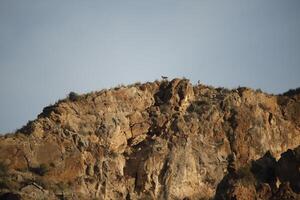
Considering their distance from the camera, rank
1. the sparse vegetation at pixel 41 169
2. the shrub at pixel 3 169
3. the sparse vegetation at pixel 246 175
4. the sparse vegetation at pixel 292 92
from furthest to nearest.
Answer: the sparse vegetation at pixel 292 92
the sparse vegetation at pixel 246 175
the sparse vegetation at pixel 41 169
the shrub at pixel 3 169

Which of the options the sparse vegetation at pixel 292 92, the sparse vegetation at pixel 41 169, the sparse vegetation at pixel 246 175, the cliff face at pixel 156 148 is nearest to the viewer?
the sparse vegetation at pixel 41 169

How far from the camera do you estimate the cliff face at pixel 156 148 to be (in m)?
45.1

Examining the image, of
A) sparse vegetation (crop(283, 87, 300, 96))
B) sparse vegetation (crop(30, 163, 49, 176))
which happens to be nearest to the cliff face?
sparse vegetation (crop(30, 163, 49, 176))

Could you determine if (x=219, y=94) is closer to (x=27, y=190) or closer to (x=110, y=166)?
(x=110, y=166)

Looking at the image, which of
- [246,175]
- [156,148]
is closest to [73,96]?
[156,148]

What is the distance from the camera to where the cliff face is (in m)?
45.1

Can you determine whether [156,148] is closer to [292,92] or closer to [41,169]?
[41,169]

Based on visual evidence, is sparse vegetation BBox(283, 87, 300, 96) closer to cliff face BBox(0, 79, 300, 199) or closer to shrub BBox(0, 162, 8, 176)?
cliff face BBox(0, 79, 300, 199)

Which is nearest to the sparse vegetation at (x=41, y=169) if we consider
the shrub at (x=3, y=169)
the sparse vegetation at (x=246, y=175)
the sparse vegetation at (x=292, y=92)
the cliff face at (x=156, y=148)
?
the cliff face at (x=156, y=148)

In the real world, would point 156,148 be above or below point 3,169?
above

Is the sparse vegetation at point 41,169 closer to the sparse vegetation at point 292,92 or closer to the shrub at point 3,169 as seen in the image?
the shrub at point 3,169

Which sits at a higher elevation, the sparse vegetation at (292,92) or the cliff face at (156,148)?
the sparse vegetation at (292,92)

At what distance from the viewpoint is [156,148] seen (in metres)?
48.9

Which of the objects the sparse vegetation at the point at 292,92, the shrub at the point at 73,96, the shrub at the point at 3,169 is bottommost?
the shrub at the point at 3,169
